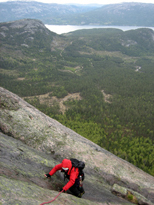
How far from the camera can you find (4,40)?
3925 inches

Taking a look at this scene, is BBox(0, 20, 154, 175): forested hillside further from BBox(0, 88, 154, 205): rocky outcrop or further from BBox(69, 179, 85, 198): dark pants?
BBox(69, 179, 85, 198): dark pants

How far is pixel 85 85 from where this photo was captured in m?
62.5

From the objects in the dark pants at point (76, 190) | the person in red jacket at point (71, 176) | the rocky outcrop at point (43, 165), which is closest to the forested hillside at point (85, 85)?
the rocky outcrop at point (43, 165)

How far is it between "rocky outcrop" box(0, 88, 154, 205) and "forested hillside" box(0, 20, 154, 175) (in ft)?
39.3

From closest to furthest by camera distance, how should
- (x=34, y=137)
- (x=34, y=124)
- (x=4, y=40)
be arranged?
1. (x=34, y=137)
2. (x=34, y=124)
3. (x=4, y=40)

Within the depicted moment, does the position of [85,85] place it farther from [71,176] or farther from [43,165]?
[71,176]

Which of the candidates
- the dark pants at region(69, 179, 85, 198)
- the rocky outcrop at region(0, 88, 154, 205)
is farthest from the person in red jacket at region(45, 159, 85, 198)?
the rocky outcrop at region(0, 88, 154, 205)

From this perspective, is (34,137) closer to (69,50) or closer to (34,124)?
(34,124)

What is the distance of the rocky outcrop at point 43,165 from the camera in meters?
6.75

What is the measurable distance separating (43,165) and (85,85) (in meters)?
54.7

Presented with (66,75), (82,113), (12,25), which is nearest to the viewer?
(82,113)

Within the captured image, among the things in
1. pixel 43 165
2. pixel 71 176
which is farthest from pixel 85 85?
pixel 71 176

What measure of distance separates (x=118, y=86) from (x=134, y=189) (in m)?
54.9

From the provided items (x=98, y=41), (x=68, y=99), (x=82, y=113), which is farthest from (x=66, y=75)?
(x=98, y=41)
